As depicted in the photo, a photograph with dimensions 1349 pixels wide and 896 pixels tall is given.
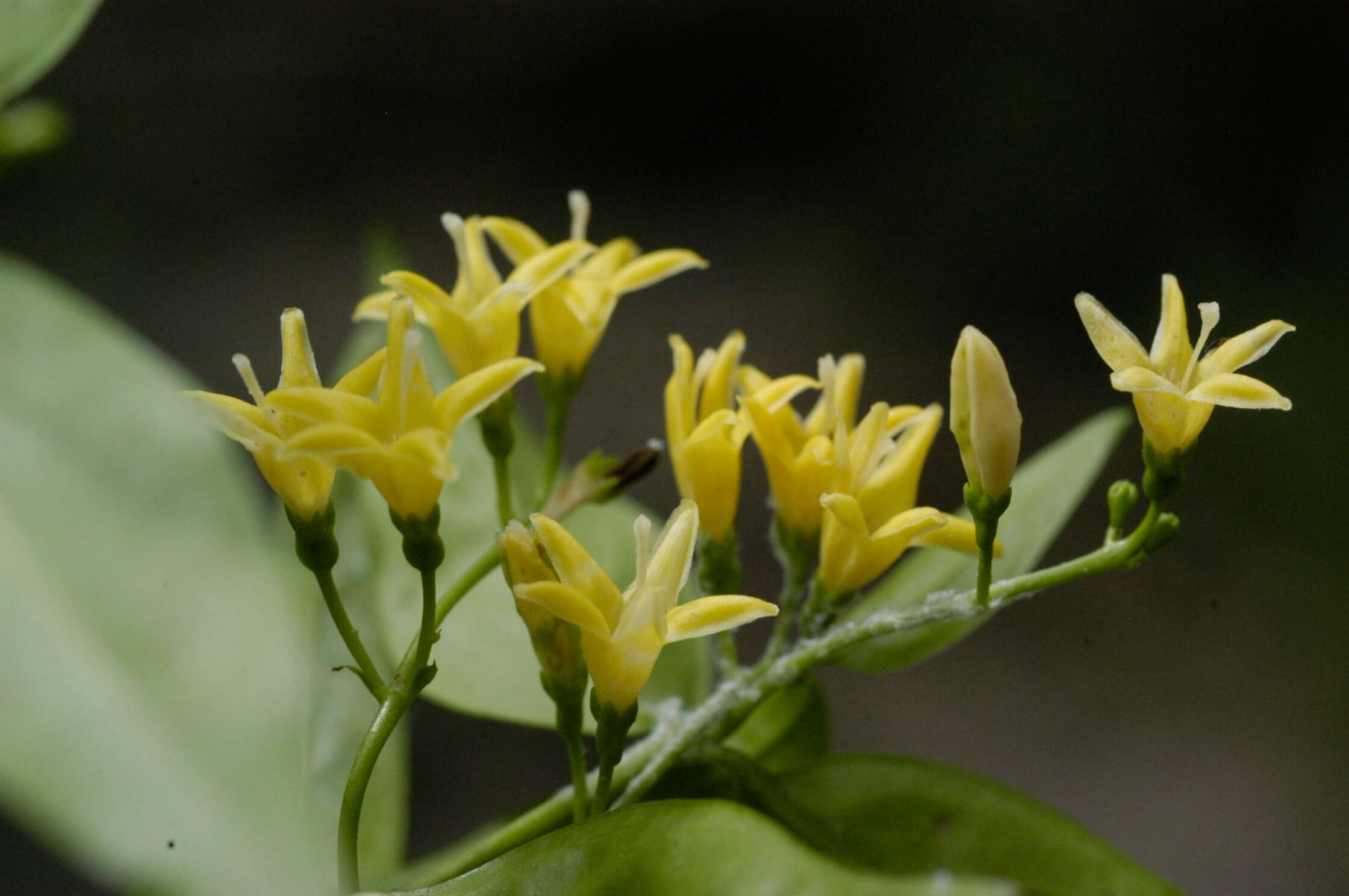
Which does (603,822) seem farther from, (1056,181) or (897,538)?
(1056,181)

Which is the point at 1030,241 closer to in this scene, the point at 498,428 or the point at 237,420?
the point at 498,428

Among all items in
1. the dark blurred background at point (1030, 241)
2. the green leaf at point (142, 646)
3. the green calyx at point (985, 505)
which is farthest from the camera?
the dark blurred background at point (1030, 241)

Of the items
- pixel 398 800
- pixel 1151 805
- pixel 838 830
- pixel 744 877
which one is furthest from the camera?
pixel 1151 805

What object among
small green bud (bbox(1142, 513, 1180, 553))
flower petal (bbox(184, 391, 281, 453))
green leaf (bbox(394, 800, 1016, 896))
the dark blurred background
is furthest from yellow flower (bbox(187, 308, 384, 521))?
the dark blurred background

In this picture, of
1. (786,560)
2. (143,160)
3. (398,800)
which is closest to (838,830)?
(786,560)

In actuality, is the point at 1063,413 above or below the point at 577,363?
below

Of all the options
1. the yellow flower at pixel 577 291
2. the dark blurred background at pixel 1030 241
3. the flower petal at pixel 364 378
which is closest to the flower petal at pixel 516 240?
the yellow flower at pixel 577 291

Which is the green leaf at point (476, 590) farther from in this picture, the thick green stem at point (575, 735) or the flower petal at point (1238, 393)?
the flower petal at point (1238, 393)
